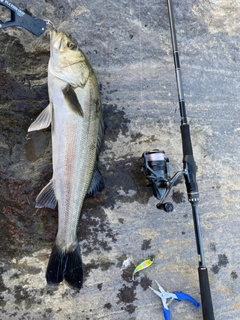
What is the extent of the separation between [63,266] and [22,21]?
5.15 ft

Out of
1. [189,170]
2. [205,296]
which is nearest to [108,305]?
[205,296]

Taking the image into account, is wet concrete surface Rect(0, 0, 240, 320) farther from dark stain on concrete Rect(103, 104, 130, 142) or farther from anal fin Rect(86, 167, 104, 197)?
anal fin Rect(86, 167, 104, 197)

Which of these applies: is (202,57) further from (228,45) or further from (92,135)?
(92,135)

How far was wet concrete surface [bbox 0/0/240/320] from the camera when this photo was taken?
2.34 meters

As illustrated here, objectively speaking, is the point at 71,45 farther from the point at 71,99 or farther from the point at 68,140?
the point at 68,140

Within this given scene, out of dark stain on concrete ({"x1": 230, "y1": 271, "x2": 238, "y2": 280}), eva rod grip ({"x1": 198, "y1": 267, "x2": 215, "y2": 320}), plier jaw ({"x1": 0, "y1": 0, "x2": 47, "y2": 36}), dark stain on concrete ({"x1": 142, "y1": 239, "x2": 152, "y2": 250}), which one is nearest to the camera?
plier jaw ({"x1": 0, "y1": 0, "x2": 47, "y2": 36})

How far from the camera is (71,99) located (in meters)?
2.14

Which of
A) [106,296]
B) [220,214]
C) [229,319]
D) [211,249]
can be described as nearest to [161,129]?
[220,214]

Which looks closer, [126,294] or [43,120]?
[43,120]

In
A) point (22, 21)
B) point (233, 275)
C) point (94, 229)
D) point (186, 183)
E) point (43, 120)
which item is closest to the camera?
point (22, 21)

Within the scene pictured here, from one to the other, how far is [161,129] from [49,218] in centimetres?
109

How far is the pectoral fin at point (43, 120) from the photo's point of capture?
86.4 inches

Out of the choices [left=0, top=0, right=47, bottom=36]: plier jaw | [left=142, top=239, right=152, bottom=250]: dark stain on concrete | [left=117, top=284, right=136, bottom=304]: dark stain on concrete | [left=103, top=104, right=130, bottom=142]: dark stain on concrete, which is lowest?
[left=117, top=284, right=136, bottom=304]: dark stain on concrete

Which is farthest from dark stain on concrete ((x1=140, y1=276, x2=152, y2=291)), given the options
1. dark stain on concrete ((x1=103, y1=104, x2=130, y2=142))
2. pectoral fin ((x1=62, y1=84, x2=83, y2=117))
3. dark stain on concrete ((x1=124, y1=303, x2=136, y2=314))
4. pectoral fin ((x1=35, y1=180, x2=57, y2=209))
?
pectoral fin ((x1=62, y1=84, x2=83, y2=117))
